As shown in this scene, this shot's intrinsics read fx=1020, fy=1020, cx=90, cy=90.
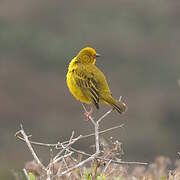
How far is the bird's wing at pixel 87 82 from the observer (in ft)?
24.9

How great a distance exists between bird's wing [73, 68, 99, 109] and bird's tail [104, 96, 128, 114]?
0.09 meters

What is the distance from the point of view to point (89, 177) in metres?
5.98

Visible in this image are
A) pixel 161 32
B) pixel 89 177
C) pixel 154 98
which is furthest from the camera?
pixel 161 32

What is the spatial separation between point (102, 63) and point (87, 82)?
2509 cm

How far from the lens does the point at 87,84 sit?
25.2ft

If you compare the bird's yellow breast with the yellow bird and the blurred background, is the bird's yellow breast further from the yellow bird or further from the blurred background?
the blurred background

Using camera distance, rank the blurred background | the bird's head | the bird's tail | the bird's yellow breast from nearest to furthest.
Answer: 1. the bird's tail
2. the bird's yellow breast
3. the bird's head
4. the blurred background

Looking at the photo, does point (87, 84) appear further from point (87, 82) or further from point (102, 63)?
point (102, 63)

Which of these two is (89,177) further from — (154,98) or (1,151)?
(154,98)

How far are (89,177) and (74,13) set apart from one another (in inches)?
1274

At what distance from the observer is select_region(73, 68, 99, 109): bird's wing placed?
759cm

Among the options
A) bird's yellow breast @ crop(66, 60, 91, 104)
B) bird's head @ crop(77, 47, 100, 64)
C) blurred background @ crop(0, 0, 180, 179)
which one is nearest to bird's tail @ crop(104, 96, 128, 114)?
bird's yellow breast @ crop(66, 60, 91, 104)

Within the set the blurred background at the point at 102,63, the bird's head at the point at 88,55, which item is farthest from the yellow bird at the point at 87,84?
the blurred background at the point at 102,63

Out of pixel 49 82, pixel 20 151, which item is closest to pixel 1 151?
pixel 20 151
